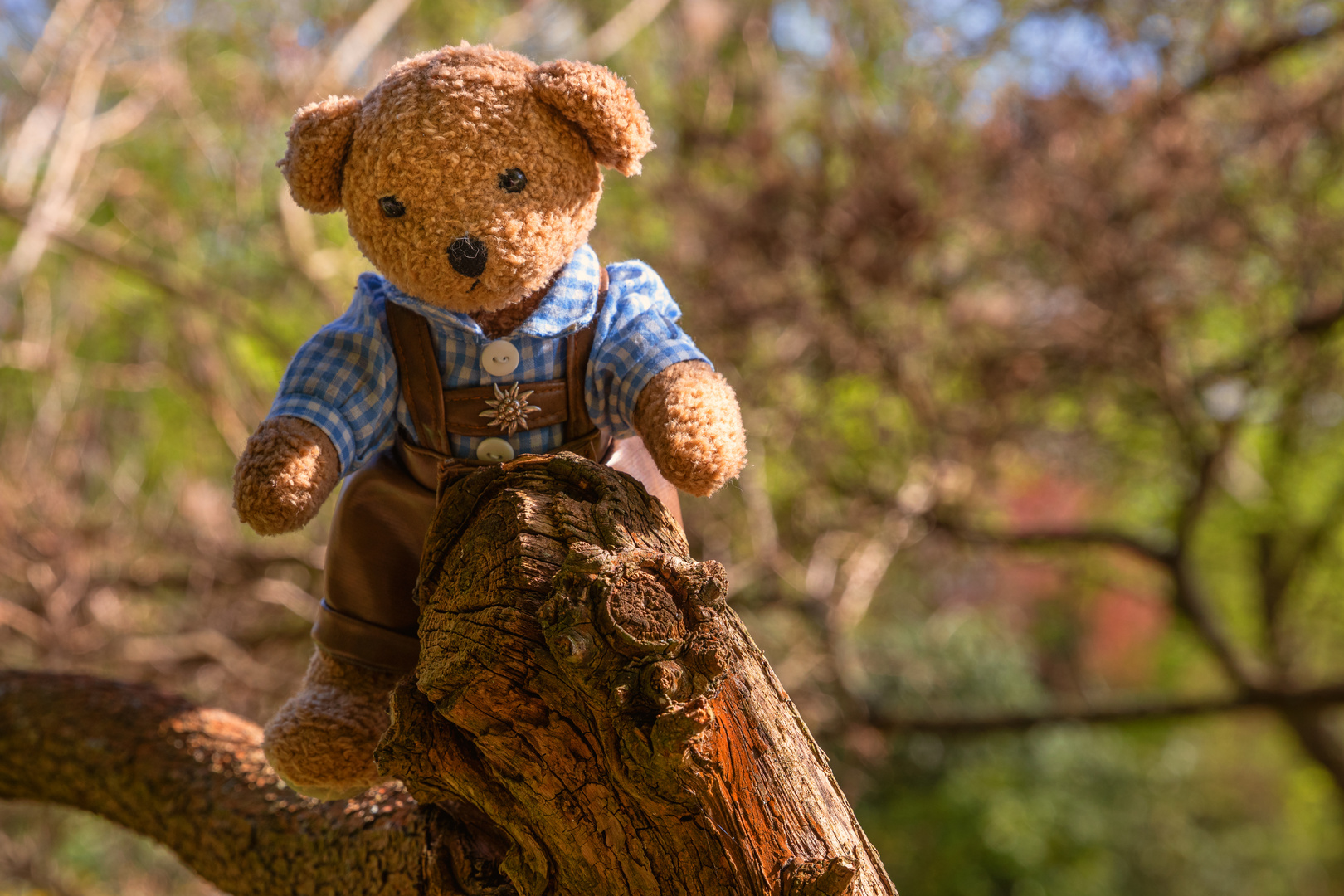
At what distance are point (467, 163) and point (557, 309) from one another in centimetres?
15

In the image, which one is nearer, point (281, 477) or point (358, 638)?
point (281, 477)

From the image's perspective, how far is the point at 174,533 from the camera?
11.6 ft

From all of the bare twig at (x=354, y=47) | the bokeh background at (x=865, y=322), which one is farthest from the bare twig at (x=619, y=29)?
the bare twig at (x=354, y=47)

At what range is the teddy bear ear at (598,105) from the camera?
2.86ft

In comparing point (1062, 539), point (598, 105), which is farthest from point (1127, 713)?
point (598, 105)

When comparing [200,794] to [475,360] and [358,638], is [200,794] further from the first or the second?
[475,360]

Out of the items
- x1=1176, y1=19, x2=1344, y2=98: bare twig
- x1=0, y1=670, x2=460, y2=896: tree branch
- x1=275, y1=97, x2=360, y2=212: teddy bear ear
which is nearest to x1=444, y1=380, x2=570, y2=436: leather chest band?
x1=275, y1=97, x2=360, y2=212: teddy bear ear

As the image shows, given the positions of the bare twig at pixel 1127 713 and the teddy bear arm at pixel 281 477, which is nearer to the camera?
the teddy bear arm at pixel 281 477

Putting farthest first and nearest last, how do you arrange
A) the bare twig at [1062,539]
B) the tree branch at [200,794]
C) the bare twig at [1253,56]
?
1. the bare twig at [1062,539]
2. the bare twig at [1253,56]
3. the tree branch at [200,794]

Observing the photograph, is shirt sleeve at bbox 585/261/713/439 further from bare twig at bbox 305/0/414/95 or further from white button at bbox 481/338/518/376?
bare twig at bbox 305/0/414/95

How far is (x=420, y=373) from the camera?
0.92 metres

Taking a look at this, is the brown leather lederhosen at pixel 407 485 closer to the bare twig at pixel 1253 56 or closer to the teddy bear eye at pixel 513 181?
the teddy bear eye at pixel 513 181

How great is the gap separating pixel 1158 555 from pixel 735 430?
3657 millimetres

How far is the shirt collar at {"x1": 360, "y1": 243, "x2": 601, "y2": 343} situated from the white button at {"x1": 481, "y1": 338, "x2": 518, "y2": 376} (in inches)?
0.6
